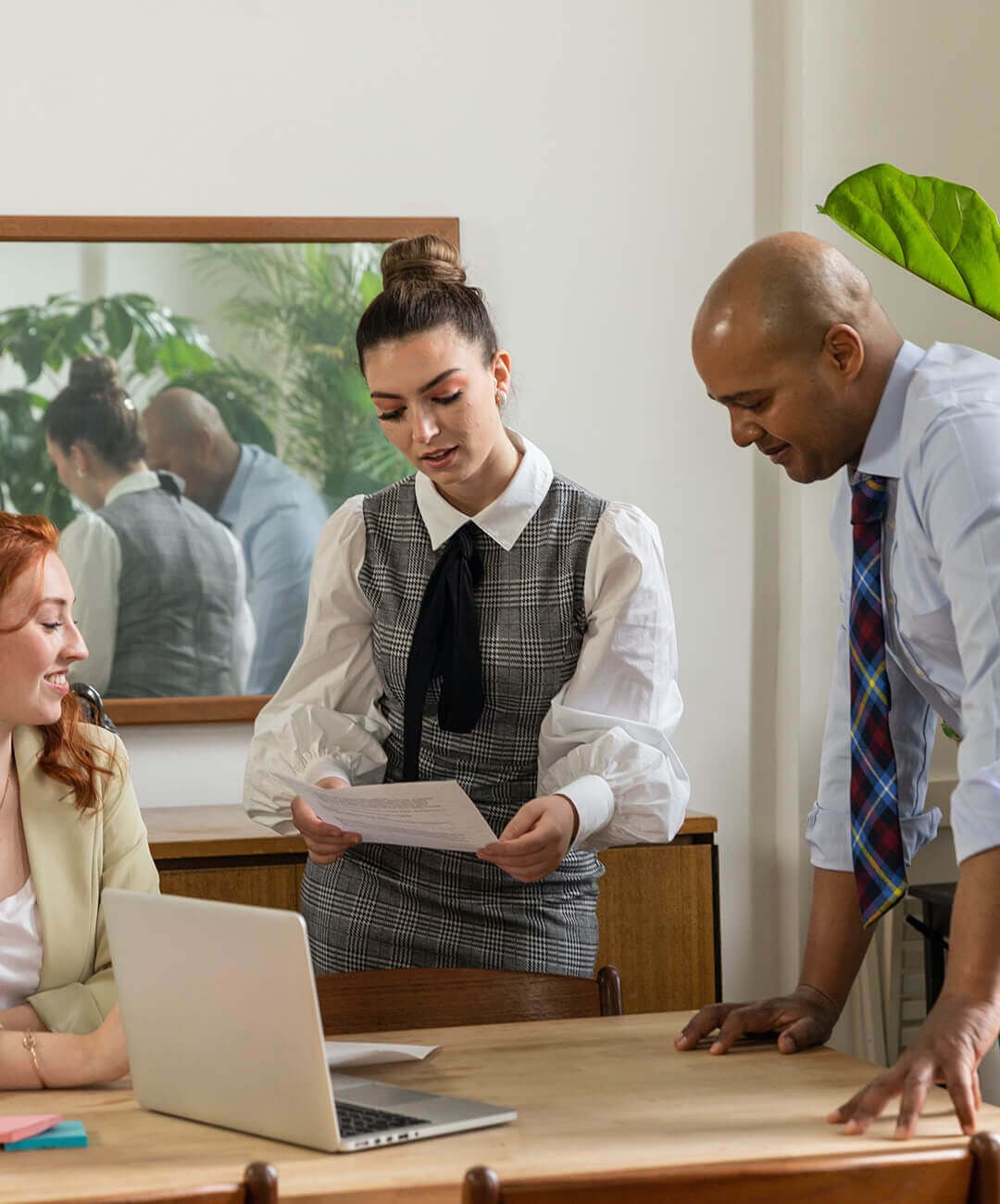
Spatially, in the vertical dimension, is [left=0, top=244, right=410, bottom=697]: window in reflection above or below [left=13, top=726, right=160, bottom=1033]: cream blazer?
above

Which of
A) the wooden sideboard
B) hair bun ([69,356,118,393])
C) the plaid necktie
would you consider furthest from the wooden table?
hair bun ([69,356,118,393])

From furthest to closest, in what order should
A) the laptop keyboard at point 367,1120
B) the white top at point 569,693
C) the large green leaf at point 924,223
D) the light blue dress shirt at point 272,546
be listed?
the light blue dress shirt at point 272,546
the large green leaf at point 924,223
the white top at point 569,693
the laptop keyboard at point 367,1120

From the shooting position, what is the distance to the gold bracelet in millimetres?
1575

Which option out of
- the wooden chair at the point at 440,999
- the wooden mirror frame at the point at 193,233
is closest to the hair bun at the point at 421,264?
the wooden chair at the point at 440,999

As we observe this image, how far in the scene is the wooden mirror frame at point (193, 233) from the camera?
3.13m

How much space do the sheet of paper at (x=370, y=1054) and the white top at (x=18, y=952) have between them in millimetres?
400

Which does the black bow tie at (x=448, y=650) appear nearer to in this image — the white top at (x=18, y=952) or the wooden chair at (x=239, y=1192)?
the white top at (x=18, y=952)

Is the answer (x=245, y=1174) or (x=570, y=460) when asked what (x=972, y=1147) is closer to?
(x=245, y=1174)

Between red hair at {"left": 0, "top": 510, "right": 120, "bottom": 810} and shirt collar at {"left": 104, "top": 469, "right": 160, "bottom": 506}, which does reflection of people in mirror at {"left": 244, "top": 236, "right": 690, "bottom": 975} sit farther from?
shirt collar at {"left": 104, "top": 469, "right": 160, "bottom": 506}

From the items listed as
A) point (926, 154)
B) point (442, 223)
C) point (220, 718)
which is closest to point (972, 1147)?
point (220, 718)

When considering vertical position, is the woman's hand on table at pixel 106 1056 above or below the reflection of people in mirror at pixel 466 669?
below

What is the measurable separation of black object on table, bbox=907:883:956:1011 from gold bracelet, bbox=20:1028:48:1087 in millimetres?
1924

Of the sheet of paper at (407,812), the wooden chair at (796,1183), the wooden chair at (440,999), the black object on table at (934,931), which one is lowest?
the black object on table at (934,931)

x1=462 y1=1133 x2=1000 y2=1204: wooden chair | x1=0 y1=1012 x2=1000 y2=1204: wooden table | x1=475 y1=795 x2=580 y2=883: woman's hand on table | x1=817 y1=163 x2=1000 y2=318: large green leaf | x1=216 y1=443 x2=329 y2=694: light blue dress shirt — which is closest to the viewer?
x1=462 y1=1133 x2=1000 y2=1204: wooden chair
